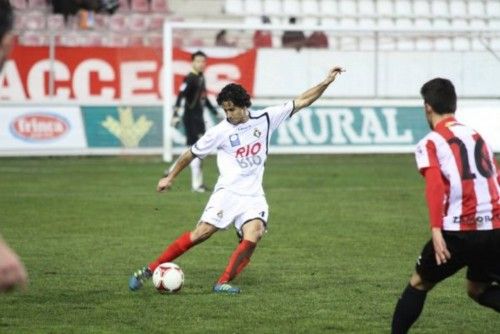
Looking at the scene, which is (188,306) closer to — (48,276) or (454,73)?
(48,276)

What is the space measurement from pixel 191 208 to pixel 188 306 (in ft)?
24.8

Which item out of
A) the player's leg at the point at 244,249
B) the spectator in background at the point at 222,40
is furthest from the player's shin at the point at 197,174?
the player's leg at the point at 244,249

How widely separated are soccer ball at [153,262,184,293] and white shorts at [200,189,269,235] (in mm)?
588

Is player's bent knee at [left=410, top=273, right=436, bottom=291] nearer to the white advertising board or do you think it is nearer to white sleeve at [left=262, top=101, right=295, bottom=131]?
white sleeve at [left=262, top=101, right=295, bottom=131]

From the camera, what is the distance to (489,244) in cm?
716

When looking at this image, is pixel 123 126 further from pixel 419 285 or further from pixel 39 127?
pixel 419 285

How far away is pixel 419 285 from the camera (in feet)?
24.6

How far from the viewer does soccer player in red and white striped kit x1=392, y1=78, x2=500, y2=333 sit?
23.5 ft

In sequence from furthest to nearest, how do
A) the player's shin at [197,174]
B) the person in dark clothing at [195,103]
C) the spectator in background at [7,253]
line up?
the person in dark clothing at [195,103] < the player's shin at [197,174] < the spectator in background at [7,253]

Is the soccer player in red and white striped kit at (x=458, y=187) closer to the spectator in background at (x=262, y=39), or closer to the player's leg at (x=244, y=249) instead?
the player's leg at (x=244, y=249)

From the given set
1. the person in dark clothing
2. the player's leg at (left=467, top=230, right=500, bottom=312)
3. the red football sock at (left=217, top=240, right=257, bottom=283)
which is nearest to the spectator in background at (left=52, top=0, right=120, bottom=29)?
the red football sock at (left=217, top=240, right=257, bottom=283)

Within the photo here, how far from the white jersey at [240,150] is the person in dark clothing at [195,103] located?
8.14 m

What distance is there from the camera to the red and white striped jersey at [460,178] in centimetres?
718

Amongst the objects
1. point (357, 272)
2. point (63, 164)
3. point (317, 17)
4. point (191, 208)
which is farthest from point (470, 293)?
point (317, 17)
